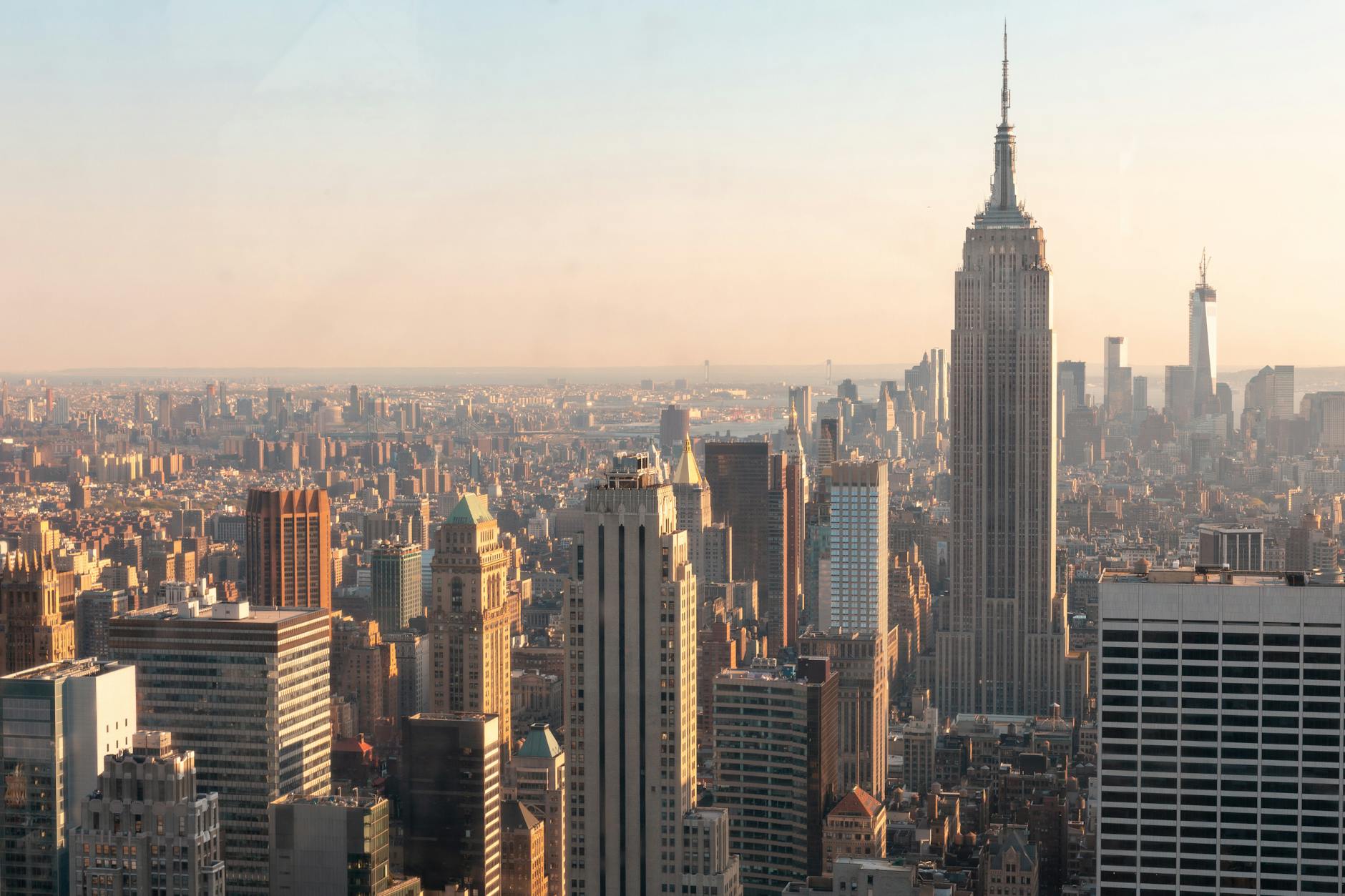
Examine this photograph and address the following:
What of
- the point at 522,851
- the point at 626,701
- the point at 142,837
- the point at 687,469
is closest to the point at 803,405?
the point at 687,469

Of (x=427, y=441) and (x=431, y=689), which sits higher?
(x=427, y=441)

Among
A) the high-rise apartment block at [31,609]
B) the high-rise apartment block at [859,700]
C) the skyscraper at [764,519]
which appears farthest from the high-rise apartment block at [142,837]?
the skyscraper at [764,519]

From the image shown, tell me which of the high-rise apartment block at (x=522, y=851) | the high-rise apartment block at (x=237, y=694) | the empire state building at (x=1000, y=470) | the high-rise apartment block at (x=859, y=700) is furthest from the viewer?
the empire state building at (x=1000, y=470)

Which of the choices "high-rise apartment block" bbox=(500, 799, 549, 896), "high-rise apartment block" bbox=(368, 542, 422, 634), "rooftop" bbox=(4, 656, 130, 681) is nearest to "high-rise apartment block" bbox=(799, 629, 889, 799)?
"high-rise apartment block" bbox=(500, 799, 549, 896)

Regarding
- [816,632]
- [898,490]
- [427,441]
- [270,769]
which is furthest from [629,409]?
[898,490]

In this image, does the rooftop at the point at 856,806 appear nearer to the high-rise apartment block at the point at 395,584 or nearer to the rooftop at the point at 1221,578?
the high-rise apartment block at the point at 395,584

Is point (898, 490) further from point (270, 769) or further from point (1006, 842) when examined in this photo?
point (270, 769)

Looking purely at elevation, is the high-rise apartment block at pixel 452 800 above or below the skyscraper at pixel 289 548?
below
